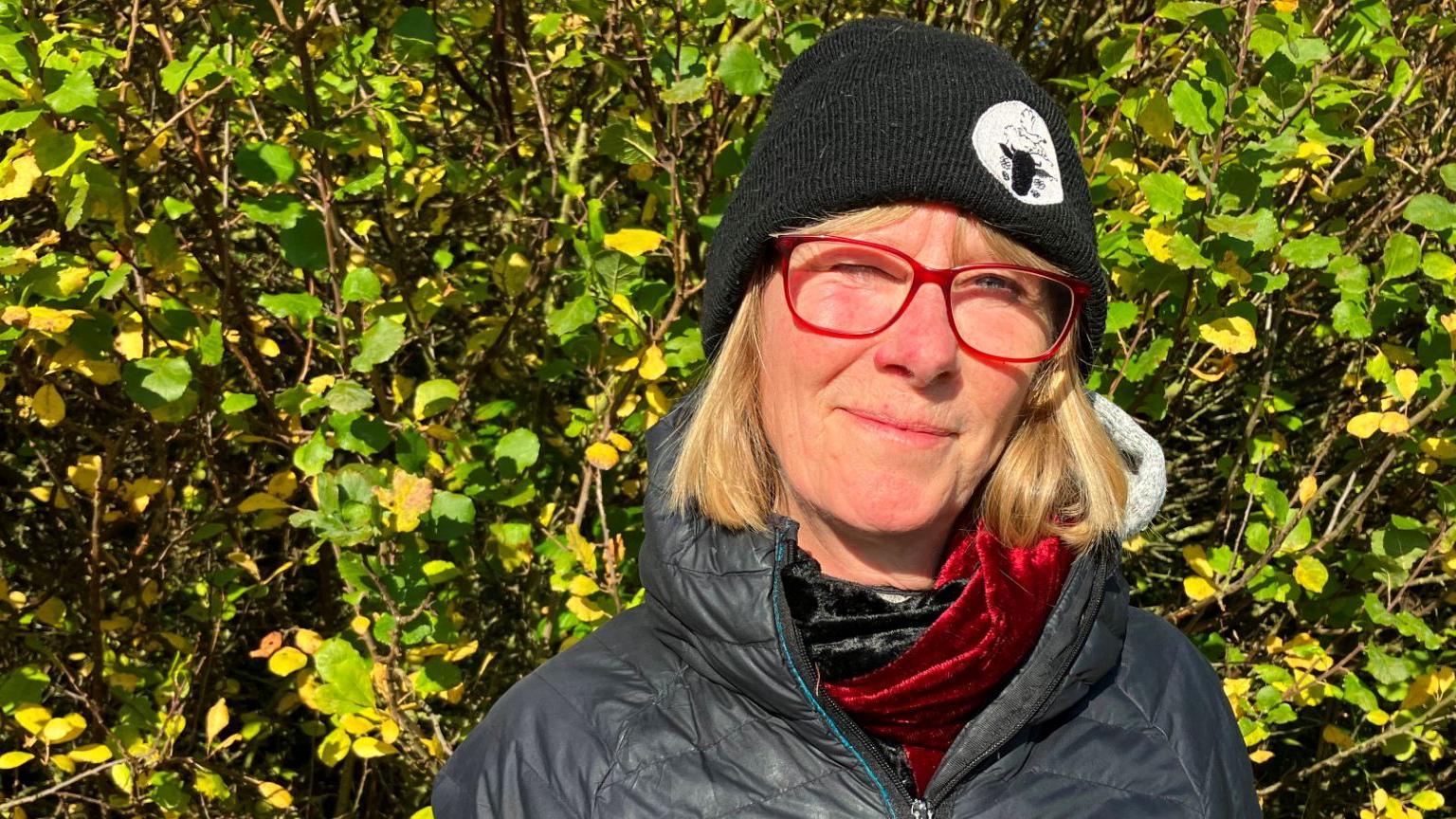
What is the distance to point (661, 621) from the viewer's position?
1492mm

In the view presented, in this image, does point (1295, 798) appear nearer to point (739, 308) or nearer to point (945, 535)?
point (945, 535)

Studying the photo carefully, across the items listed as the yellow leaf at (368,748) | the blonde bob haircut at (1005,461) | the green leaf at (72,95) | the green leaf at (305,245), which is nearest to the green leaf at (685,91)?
the blonde bob haircut at (1005,461)

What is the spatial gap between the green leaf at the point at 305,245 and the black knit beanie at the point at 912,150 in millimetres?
735

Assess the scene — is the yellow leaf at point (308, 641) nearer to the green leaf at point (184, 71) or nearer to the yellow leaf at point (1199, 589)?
the green leaf at point (184, 71)

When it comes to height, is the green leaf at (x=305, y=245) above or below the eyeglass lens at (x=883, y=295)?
below

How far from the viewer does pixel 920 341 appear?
1399 millimetres

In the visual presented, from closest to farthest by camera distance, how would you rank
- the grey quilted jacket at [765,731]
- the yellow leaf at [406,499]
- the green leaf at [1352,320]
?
1. the grey quilted jacket at [765,731]
2. the yellow leaf at [406,499]
3. the green leaf at [1352,320]

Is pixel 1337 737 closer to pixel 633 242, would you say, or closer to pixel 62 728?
pixel 633 242

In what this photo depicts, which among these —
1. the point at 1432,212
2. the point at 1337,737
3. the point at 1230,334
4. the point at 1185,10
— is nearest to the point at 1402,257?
the point at 1432,212

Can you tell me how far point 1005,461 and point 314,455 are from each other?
1.07 meters

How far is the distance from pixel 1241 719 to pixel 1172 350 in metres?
0.74

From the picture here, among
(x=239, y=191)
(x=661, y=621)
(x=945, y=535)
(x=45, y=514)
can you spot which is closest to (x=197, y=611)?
(x=45, y=514)

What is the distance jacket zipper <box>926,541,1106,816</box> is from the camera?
4.53 ft

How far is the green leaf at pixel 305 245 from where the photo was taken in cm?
191
